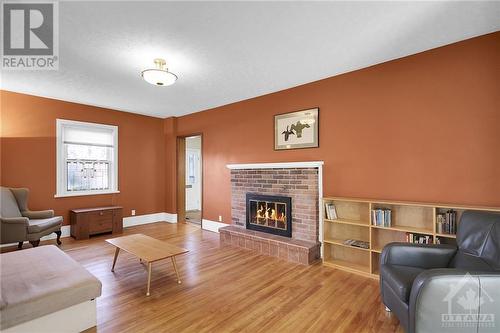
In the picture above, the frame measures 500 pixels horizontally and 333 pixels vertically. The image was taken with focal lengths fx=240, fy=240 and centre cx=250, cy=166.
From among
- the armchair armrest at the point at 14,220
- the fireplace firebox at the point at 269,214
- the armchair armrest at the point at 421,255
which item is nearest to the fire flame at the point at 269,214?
the fireplace firebox at the point at 269,214

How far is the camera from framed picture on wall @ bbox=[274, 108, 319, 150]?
3.83 metres

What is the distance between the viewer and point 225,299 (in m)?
2.48

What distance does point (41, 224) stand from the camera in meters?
3.83

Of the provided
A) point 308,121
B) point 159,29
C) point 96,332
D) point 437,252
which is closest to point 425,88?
point 308,121

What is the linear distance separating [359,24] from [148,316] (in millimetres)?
3380

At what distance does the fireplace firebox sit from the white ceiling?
1951 mm

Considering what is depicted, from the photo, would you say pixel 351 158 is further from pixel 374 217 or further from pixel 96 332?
pixel 96 332

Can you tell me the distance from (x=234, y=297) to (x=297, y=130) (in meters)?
2.66

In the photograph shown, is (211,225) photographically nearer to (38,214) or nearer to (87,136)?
(38,214)

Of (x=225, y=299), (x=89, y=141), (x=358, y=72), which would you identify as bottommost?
(x=225, y=299)

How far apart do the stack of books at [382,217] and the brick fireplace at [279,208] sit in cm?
82

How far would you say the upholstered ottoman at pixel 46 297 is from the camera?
5.56 ft

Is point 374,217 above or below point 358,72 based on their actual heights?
below

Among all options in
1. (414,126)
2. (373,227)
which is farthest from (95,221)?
(414,126)
